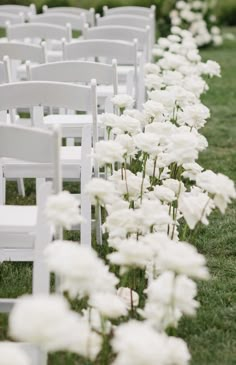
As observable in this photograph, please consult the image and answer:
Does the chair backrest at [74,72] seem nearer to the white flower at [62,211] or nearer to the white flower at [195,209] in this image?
the white flower at [195,209]

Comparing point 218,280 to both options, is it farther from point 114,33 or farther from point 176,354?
point 114,33

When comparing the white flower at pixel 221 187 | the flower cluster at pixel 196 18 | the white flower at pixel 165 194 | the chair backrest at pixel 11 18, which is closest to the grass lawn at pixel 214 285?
the white flower at pixel 165 194

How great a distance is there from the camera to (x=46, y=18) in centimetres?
842

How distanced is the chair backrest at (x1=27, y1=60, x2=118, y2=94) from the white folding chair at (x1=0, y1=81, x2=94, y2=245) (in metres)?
0.24

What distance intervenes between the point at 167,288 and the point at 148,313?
0.71 feet

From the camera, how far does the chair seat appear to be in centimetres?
364

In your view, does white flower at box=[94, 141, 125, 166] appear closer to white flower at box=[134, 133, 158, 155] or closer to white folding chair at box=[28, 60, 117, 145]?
white flower at box=[134, 133, 158, 155]

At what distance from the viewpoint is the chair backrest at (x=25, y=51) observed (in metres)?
6.12

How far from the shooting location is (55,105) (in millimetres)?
4238

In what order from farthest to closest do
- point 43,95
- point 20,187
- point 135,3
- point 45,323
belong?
1. point 135,3
2. point 20,187
3. point 43,95
4. point 45,323

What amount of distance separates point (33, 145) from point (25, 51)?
3242mm

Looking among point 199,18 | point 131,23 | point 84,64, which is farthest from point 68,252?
point 199,18

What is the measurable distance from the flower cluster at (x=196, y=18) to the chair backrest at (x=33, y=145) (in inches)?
385

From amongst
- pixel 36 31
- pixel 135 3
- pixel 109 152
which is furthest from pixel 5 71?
pixel 135 3
